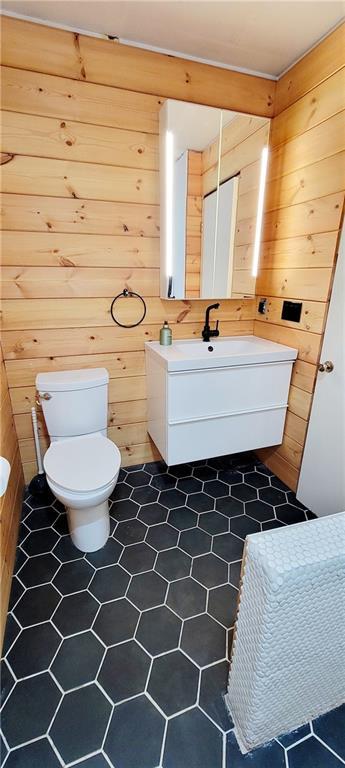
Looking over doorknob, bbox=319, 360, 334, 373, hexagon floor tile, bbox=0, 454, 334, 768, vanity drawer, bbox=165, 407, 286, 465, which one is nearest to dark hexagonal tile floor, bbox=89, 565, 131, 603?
hexagon floor tile, bbox=0, 454, 334, 768

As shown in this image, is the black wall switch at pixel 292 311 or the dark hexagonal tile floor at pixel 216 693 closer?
the dark hexagonal tile floor at pixel 216 693

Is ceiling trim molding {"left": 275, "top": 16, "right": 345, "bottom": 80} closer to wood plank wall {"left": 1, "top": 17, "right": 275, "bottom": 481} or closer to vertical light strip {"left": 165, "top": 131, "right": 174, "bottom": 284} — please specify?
wood plank wall {"left": 1, "top": 17, "right": 275, "bottom": 481}

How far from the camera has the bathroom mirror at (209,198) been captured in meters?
1.78

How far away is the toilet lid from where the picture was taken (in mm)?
1467

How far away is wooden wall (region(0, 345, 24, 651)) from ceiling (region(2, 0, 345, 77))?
1.56m

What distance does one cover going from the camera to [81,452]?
1671mm

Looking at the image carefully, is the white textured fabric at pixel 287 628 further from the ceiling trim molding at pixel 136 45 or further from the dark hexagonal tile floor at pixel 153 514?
the ceiling trim molding at pixel 136 45

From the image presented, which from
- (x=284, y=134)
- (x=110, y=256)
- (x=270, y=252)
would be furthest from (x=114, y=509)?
(x=284, y=134)

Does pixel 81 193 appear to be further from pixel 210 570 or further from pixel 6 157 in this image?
pixel 210 570

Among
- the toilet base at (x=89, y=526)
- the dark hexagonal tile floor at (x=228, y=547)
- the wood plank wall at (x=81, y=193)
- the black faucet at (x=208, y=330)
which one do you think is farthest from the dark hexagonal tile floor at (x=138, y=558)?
the black faucet at (x=208, y=330)

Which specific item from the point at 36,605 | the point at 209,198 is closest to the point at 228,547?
the point at 36,605

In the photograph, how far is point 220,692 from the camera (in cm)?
114

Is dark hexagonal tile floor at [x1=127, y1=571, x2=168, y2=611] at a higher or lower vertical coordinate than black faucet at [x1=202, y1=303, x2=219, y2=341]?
lower

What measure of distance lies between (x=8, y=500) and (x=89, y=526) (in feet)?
1.27
